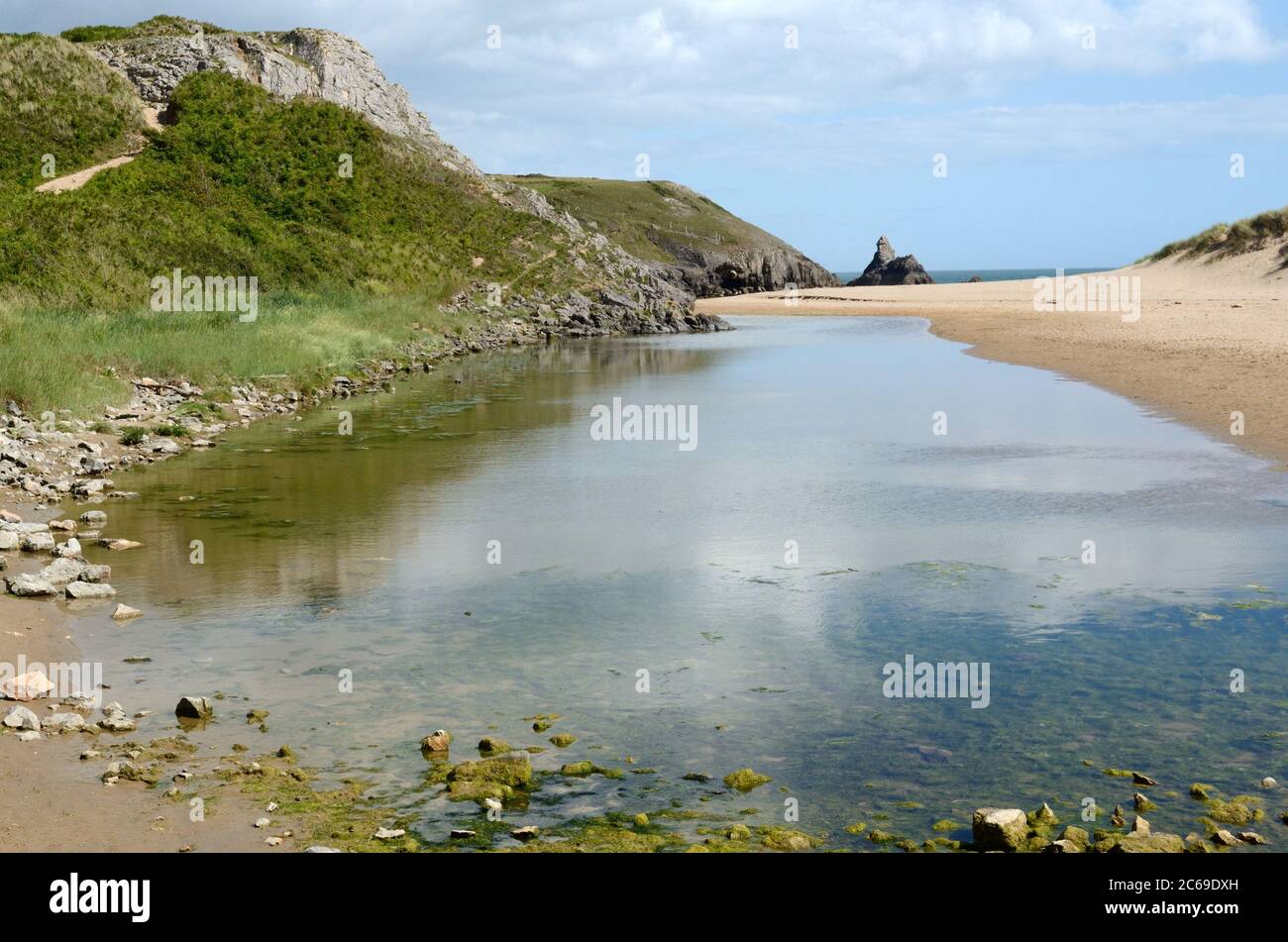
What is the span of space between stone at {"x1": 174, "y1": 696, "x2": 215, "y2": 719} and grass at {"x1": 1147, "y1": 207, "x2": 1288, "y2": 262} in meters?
72.5

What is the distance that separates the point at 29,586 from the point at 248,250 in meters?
41.4

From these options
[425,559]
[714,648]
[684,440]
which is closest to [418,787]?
[714,648]

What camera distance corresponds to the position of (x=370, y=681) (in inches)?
369

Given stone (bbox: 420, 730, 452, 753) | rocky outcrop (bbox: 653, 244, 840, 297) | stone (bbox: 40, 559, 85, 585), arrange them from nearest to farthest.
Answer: stone (bbox: 420, 730, 452, 753) → stone (bbox: 40, 559, 85, 585) → rocky outcrop (bbox: 653, 244, 840, 297)

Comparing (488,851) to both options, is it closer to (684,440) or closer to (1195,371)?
(684,440)

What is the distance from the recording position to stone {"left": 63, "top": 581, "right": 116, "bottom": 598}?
1156 cm

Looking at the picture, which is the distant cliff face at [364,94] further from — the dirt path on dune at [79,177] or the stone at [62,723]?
the stone at [62,723]

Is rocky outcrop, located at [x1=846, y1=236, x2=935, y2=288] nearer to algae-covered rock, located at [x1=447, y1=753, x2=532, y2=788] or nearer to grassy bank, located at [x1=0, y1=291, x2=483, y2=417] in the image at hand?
grassy bank, located at [x1=0, y1=291, x2=483, y2=417]

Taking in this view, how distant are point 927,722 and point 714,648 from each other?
2126mm

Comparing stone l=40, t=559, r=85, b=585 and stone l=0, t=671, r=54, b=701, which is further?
stone l=40, t=559, r=85, b=585

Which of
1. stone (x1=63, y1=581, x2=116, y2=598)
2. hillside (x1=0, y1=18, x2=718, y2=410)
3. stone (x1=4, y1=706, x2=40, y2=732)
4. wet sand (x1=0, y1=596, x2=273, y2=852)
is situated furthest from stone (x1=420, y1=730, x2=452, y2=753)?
hillside (x1=0, y1=18, x2=718, y2=410)

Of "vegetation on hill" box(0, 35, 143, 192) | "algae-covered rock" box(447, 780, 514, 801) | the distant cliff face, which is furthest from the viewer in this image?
the distant cliff face

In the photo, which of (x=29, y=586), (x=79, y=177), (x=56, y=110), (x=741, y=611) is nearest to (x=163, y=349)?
(x=29, y=586)

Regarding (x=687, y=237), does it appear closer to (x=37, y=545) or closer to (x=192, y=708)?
(x=37, y=545)
